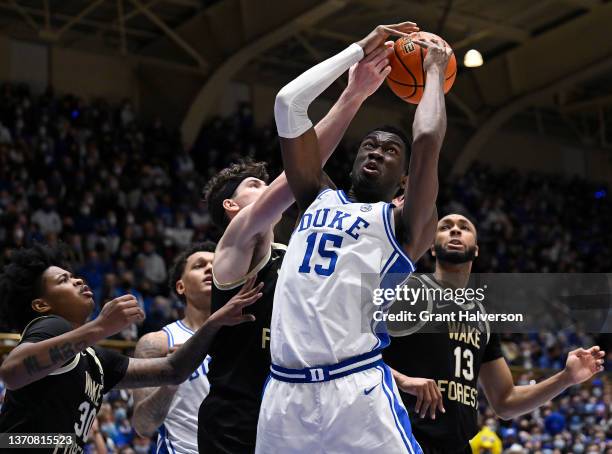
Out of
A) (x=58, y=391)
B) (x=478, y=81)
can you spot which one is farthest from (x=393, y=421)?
(x=478, y=81)

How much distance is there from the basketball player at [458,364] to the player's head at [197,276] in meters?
1.28

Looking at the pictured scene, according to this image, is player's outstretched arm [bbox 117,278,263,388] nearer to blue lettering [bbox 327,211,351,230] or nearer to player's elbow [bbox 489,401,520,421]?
blue lettering [bbox 327,211,351,230]

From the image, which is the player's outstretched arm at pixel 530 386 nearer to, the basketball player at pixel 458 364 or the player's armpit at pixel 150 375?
the basketball player at pixel 458 364

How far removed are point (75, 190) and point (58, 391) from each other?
11.7 meters

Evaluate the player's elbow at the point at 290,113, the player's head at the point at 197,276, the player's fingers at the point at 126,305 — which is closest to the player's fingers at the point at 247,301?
the player's fingers at the point at 126,305

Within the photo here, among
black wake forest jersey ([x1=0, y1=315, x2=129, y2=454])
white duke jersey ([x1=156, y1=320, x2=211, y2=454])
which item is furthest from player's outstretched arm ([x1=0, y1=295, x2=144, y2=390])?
white duke jersey ([x1=156, y1=320, x2=211, y2=454])

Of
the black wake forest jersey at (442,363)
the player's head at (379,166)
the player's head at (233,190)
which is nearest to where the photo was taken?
the player's head at (379,166)

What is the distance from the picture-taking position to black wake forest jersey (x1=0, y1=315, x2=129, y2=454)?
403cm

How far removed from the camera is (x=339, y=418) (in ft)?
11.1

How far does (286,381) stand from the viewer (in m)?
3.52

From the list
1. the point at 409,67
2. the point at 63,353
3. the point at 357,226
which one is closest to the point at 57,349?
the point at 63,353

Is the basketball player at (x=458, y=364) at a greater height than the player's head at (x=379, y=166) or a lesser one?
lesser

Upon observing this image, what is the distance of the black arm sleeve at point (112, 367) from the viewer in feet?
14.4

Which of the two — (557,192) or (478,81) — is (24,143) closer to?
(478,81)
